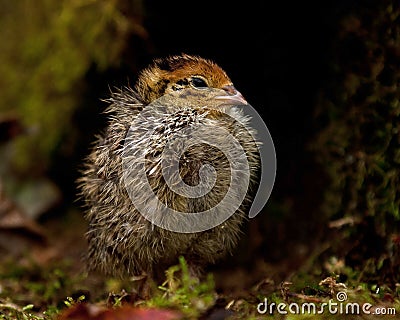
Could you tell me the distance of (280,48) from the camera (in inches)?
152

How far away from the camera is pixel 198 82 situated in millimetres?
2545

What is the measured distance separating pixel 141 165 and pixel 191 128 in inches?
9.8

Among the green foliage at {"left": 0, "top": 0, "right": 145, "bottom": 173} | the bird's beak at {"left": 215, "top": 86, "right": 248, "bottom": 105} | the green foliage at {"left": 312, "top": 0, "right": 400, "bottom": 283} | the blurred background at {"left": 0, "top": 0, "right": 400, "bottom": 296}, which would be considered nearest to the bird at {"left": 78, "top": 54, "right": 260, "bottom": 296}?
the bird's beak at {"left": 215, "top": 86, "right": 248, "bottom": 105}

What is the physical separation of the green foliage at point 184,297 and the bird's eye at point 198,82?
0.70 m

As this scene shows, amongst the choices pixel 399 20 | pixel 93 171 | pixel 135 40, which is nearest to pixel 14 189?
pixel 135 40

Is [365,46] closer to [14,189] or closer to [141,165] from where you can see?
[141,165]

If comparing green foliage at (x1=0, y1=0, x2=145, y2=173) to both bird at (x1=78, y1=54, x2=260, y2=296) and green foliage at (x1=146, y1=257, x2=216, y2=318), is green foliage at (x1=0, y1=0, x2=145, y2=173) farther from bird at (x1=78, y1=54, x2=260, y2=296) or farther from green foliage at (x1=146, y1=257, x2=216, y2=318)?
green foliage at (x1=146, y1=257, x2=216, y2=318)
